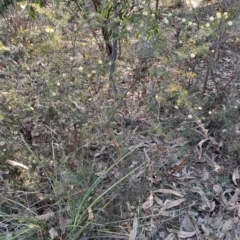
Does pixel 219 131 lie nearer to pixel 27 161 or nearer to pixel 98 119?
pixel 98 119

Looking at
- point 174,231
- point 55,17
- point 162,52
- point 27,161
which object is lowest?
point 174,231

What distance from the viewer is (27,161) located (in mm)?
2242

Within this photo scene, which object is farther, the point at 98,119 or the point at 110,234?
the point at 98,119

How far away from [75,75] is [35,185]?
69 cm

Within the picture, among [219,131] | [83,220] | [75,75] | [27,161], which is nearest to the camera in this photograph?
[83,220]

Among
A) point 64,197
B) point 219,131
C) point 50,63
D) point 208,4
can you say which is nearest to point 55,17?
point 50,63

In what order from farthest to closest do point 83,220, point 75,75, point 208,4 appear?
point 208,4, point 75,75, point 83,220

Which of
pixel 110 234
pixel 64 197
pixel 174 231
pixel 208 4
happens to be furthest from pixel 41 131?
pixel 208 4

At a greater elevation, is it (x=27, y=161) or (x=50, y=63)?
(x=50, y=63)

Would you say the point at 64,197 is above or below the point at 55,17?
below

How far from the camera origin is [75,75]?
240 centimetres

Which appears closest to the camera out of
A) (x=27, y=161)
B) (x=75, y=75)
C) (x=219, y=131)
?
(x=27, y=161)

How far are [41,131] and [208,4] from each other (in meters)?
1.87

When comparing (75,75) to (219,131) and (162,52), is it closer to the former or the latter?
(162,52)
